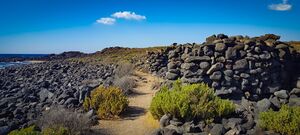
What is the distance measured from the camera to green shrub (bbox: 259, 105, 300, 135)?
325 inches

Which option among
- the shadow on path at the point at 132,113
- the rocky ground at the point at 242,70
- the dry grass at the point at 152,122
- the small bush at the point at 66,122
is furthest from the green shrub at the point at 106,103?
the rocky ground at the point at 242,70

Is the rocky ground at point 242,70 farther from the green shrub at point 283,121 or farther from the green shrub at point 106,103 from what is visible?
the green shrub at point 283,121

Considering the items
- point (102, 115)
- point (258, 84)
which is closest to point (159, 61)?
point (258, 84)

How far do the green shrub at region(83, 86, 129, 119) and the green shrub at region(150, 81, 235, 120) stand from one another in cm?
176

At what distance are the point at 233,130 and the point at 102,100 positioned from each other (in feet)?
18.9

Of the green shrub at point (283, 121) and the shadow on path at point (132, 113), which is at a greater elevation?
the green shrub at point (283, 121)

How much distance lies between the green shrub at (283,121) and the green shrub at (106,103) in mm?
5461

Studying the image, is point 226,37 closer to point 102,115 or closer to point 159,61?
point 102,115

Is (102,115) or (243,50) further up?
(243,50)

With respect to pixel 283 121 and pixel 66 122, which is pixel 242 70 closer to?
pixel 283 121

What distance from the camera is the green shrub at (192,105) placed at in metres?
9.87

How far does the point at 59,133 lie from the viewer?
8.27 metres

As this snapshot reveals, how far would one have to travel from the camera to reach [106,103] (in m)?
12.1

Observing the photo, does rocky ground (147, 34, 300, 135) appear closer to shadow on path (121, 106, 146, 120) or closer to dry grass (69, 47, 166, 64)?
shadow on path (121, 106, 146, 120)
